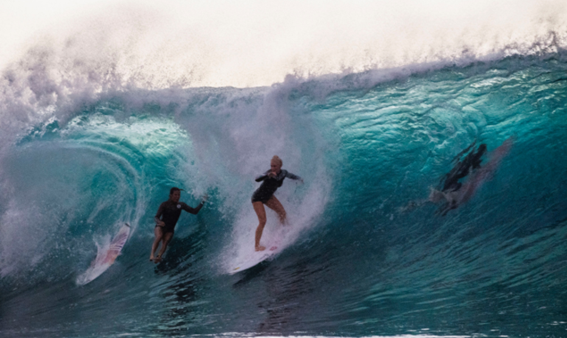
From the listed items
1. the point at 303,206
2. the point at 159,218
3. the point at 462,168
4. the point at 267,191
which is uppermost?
the point at 159,218

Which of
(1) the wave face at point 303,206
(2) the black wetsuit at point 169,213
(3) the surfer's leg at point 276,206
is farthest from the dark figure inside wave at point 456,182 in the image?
(2) the black wetsuit at point 169,213

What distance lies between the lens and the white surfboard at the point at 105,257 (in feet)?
20.3

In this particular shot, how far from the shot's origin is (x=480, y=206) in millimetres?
5594

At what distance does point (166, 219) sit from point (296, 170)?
1.94 metres

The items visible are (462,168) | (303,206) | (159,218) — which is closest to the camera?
(159,218)

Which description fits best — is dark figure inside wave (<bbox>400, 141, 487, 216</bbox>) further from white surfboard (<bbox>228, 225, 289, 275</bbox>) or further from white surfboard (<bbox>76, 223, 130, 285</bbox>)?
white surfboard (<bbox>76, 223, 130, 285</bbox>)

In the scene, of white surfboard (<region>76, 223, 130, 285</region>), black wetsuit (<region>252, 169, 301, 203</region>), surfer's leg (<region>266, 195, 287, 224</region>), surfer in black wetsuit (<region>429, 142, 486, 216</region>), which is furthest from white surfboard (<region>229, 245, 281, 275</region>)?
surfer in black wetsuit (<region>429, 142, 486, 216</region>)

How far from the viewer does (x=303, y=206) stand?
6324 mm

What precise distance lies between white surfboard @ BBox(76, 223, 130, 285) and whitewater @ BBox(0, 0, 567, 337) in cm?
11

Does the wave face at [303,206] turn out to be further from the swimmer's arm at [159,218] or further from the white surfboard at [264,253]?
the swimmer's arm at [159,218]

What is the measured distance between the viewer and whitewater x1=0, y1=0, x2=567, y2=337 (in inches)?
179

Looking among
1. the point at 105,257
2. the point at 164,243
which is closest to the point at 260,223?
the point at 164,243

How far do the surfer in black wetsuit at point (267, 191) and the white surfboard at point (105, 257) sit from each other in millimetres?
2145

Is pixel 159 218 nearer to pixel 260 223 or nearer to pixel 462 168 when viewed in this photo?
pixel 260 223
